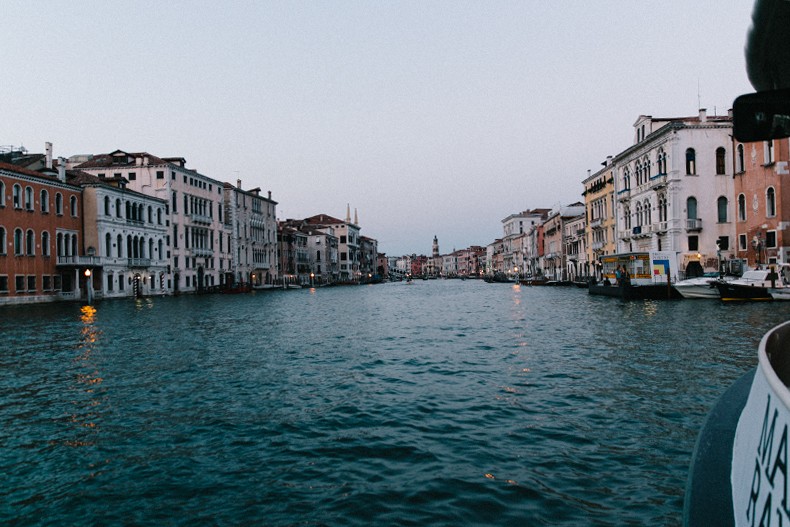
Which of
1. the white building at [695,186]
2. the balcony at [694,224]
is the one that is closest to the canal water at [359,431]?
the balcony at [694,224]

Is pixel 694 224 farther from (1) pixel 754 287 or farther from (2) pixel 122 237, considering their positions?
(2) pixel 122 237

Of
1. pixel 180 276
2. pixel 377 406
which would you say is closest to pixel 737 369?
pixel 377 406

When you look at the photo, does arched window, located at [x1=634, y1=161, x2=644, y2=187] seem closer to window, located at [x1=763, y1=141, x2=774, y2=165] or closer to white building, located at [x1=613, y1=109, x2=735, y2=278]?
white building, located at [x1=613, y1=109, x2=735, y2=278]

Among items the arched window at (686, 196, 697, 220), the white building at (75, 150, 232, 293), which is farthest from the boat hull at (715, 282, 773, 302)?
the white building at (75, 150, 232, 293)

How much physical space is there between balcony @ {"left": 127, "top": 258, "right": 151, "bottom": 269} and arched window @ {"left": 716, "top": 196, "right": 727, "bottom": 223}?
46.7 m

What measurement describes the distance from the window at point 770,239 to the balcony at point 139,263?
4718 centimetres

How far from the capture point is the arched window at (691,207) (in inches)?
1560

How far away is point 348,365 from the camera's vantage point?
469 inches

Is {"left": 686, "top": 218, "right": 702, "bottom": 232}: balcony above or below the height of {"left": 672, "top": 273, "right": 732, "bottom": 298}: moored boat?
above

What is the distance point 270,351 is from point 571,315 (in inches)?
561

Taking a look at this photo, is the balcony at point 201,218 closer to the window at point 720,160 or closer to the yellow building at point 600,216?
the yellow building at point 600,216

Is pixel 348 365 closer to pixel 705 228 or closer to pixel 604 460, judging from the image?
pixel 604 460

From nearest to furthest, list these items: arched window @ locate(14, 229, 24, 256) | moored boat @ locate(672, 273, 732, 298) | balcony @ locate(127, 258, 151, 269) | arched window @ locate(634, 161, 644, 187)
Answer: moored boat @ locate(672, 273, 732, 298) < arched window @ locate(14, 229, 24, 256) < arched window @ locate(634, 161, 644, 187) < balcony @ locate(127, 258, 151, 269)

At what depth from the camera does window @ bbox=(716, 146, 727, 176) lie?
128 feet
